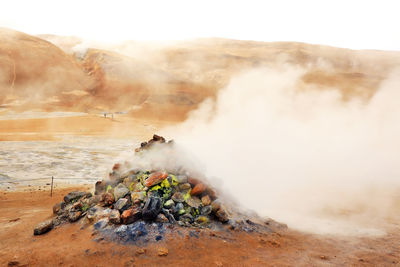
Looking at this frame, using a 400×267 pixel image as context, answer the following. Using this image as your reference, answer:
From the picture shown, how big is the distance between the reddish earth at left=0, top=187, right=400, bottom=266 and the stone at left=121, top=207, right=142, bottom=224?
0.44 m

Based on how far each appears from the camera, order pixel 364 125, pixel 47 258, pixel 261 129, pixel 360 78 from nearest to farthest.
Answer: pixel 47 258 → pixel 261 129 → pixel 364 125 → pixel 360 78

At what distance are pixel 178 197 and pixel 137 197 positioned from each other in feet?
2.57

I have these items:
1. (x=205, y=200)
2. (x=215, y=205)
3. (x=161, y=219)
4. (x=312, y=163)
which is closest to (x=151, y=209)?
(x=161, y=219)

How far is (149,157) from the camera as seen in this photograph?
624 cm

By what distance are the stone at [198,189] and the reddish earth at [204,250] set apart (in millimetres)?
870

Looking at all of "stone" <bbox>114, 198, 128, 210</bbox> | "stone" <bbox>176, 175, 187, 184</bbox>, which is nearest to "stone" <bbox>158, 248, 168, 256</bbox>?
"stone" <bbox>114, 198, 128, 210</bbox>

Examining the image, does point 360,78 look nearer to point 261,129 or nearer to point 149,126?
point 149,126

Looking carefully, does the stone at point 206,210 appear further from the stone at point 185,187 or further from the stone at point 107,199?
the stone at point 107,199

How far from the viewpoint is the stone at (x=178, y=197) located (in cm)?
502

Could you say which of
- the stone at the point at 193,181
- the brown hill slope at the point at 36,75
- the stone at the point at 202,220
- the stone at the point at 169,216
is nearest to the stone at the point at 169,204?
the stone at the point at 169,216

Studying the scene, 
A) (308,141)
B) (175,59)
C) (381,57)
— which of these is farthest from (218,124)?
(381,57)

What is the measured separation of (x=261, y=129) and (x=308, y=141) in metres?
2.09

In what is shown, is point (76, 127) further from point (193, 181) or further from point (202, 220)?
point (202, 220)

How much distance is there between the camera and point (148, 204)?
180 inches
